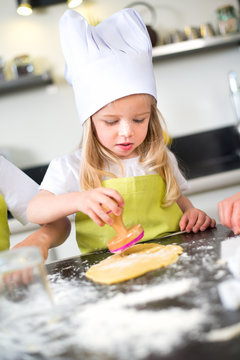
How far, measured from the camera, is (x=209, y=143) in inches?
91.8

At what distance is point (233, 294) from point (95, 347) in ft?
0.55

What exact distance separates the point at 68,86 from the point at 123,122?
4.54 feet

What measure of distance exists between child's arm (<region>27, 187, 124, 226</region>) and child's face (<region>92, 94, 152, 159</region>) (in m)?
0.18

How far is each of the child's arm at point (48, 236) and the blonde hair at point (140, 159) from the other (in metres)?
0.12

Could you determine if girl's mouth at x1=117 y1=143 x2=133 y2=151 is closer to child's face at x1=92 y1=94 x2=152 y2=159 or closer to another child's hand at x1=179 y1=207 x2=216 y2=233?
child's face at x1=92 y1=94 x2=152 y2=159

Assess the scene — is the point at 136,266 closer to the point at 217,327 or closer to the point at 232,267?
the point at 232,267

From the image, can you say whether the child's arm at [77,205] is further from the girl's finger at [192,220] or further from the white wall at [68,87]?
the white wall at [68,87]

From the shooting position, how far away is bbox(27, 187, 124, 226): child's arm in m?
0.76

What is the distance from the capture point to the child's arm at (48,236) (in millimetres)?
919

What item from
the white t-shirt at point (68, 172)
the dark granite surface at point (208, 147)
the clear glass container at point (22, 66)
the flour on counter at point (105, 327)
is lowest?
the dark granite surface at point (208, 147)

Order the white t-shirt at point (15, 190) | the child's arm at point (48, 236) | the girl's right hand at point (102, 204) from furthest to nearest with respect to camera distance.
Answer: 1. the white t-shirt at point (15, 190)
2. the child's arm at point (48, 236)
3. the girl's right hand at point (102, 204)

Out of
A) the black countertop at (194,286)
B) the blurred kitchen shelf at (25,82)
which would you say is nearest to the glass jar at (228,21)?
the blurred kitchen shelf at (25,82)

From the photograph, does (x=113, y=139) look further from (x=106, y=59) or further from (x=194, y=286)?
(x=194, y=286)

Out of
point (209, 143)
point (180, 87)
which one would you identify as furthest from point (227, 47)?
point (209, 143)
